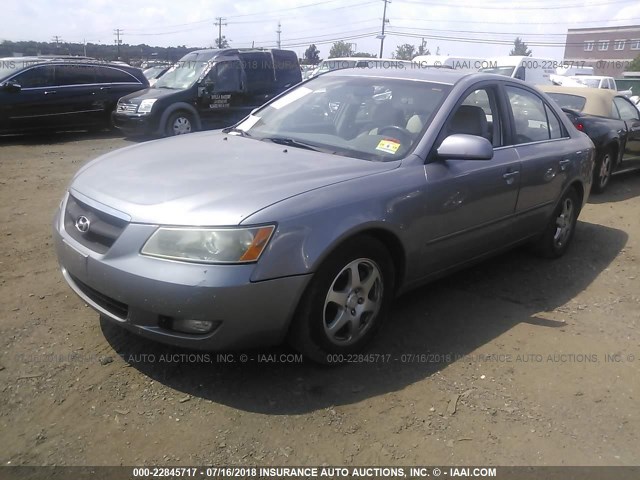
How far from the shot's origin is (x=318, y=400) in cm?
295

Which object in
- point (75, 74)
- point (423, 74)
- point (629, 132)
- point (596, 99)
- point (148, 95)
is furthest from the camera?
point (75, 74)

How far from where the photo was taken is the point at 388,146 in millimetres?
3586

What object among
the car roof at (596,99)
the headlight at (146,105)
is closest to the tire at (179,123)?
the headlight at (146,105)

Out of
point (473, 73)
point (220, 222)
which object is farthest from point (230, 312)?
point (473, 73)

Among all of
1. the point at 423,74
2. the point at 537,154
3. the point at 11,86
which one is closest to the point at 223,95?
the point at 11,86

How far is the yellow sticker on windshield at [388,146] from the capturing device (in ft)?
11.7

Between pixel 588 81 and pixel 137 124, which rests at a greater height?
pixel 588 81

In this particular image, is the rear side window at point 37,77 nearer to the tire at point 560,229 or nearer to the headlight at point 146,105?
the headlight at point 146,105

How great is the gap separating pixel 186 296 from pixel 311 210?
720 millimetres

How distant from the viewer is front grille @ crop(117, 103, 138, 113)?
11.4 metres

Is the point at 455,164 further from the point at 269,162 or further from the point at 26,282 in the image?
the point at 26,282

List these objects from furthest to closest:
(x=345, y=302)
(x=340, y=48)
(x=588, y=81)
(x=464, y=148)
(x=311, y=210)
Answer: (x=340, y=48) → (x=588, y=81) → (x=464, y=148) → (x=345, y=302) → (x=311, y=210)

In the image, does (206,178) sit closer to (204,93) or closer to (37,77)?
(204,93)

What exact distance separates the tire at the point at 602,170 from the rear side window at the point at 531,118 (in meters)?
3.28
